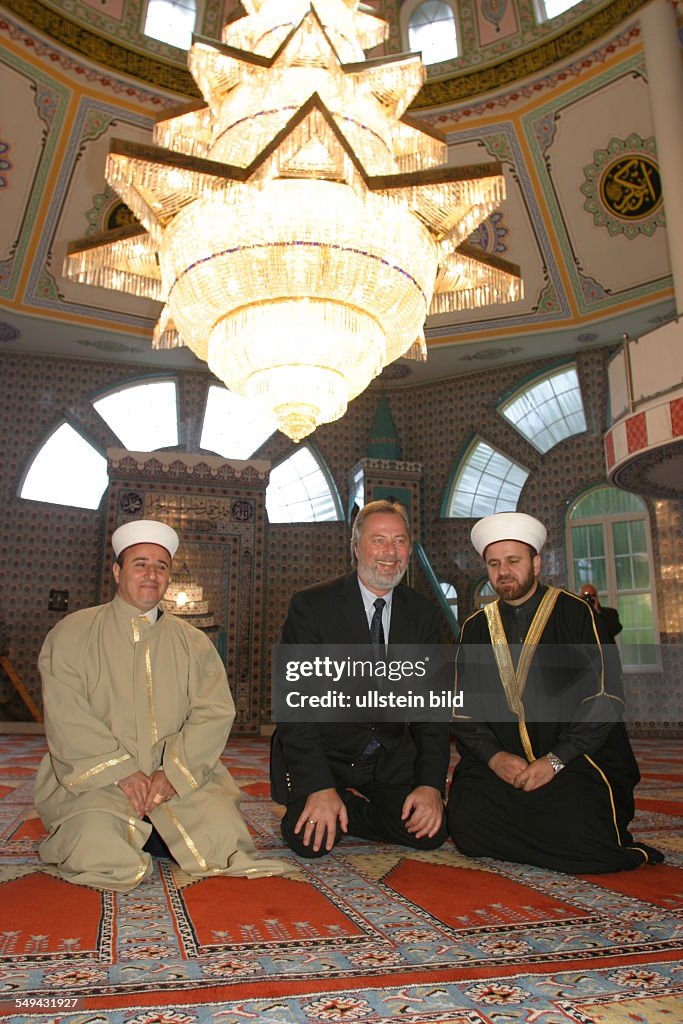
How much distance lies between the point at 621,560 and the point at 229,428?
16.3 ft

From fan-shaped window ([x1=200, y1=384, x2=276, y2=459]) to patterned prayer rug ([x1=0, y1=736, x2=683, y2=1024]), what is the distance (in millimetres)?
7898

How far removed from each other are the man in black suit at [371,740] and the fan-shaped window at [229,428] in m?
7.49

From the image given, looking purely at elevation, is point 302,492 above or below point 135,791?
above

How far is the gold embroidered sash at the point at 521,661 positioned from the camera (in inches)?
103

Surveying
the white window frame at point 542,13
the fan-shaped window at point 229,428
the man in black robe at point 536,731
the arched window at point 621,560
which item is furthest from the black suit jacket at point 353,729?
the white window frame at point 542,13

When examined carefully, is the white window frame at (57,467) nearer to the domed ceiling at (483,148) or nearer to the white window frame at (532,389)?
the domed ceiling at (483,148)

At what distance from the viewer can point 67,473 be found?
9.47 m

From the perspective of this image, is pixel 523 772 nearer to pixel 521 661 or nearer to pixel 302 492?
pixel 521 661

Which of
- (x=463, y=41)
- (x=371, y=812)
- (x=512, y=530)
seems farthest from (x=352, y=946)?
(x=463, y=41)

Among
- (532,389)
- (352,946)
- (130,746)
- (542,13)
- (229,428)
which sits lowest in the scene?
(352,946)

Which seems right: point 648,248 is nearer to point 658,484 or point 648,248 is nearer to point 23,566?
point 658,484

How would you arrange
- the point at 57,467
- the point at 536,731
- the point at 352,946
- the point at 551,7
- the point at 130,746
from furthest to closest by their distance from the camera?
the point at 57,467 → the point at 551,7 → the point at 536,731 → the point at 130,746 → the point at 352,946

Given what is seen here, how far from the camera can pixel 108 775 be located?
2377mm

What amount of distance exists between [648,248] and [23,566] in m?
7.53
